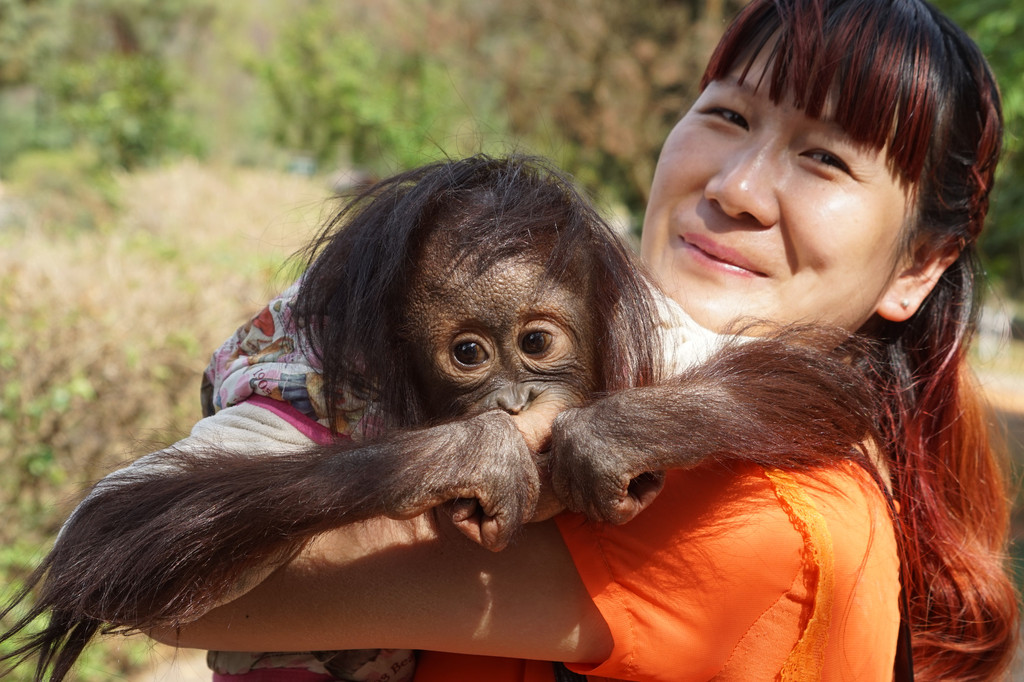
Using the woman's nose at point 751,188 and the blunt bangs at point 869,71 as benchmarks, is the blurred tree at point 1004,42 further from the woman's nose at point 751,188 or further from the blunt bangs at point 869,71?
the woman's nose at point 751,188

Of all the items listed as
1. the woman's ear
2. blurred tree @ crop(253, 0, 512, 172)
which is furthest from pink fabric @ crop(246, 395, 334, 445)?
blurred tree @ crop(253, 0, 512, 172)

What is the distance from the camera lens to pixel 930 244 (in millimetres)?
2262

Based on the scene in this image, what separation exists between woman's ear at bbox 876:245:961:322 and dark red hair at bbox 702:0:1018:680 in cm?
2

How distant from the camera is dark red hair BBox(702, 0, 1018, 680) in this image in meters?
2.04

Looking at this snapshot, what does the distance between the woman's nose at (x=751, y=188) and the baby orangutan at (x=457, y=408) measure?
0.39 meters

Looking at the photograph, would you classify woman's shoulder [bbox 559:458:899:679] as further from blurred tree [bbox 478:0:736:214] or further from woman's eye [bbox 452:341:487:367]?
blurred tree [bbox 478:0:736:214]

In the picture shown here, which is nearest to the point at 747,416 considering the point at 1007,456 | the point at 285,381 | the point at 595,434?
the point at 595,434

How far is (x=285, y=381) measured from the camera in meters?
1.67

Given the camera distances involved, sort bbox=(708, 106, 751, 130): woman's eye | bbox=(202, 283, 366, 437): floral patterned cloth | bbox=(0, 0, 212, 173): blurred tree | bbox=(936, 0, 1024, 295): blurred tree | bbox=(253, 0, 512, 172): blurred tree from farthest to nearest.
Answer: bbox=(253, 0, 512, 172): blurred tree → bbox=(0, 0, 212, 173): blurred tree → bbox=(936, 0, 1024, 295): blurred tree → bbox=(708, 106, 751, 130): woman's eye → bbox=(202, 283, 366, 437): floral patterned cloth

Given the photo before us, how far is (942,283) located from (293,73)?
59.6 feet

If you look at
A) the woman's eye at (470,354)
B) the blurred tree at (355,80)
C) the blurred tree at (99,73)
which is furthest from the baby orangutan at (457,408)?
the blurred tree at (355,80)

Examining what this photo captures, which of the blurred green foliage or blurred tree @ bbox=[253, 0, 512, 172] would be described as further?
blurred tree @ bbox=[253, 0, 512, 172]

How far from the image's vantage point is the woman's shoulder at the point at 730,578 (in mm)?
1563

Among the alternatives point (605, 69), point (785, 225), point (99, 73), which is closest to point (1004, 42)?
point (785, 225)
